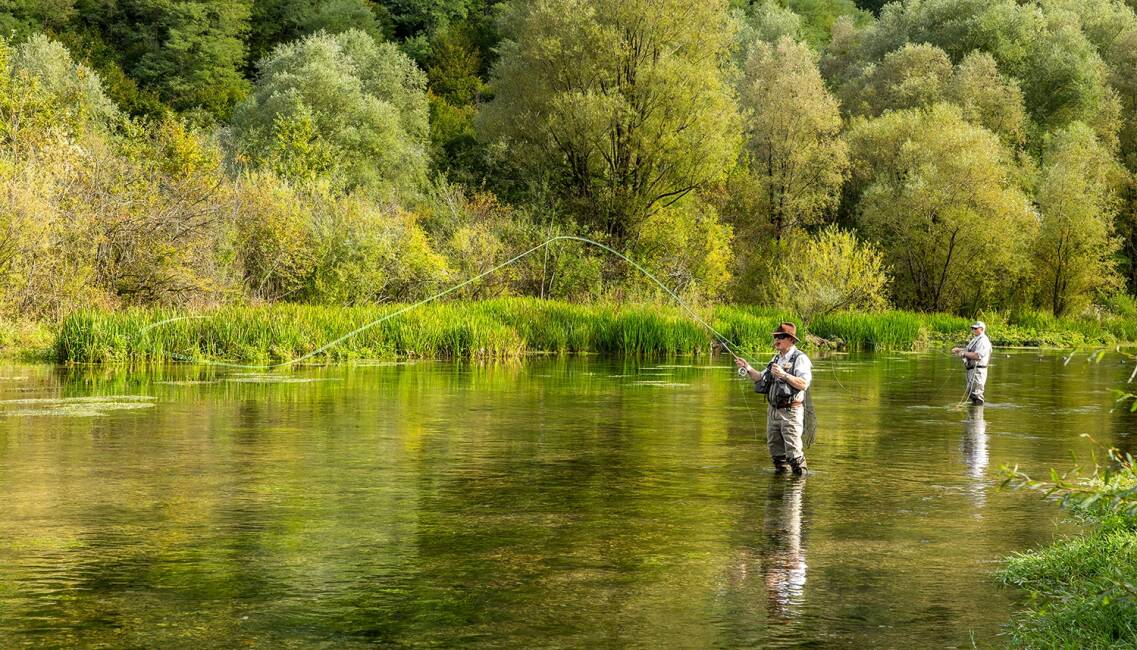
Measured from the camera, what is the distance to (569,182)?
172ft

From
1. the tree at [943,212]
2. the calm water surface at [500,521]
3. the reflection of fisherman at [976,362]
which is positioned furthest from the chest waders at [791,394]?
the tree at [943,212]

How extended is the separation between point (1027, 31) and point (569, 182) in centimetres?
2801

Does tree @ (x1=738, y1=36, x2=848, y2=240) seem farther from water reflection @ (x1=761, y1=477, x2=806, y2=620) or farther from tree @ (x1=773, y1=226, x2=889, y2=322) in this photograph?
water reflection @ (x1=761, y1=477, x2=806, y2=620)

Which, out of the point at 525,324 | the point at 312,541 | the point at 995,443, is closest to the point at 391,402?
the point at 995,443

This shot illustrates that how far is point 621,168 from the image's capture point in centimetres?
5128

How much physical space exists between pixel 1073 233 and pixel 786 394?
48556 mm

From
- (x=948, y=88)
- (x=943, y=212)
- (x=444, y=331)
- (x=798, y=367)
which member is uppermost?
(x=948, y=88)

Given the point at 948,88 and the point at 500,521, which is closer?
the point at 500,521

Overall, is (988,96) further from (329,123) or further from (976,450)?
(976,450)

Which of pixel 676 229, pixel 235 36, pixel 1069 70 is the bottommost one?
pixel 676 229

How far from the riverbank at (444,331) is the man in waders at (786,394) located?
1221cm

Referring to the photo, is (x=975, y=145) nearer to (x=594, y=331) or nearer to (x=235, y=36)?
(x=594, y=331)

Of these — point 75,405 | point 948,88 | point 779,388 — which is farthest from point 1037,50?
point 779,388

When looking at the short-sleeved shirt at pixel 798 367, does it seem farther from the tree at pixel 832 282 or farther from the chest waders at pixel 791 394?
the tree at pixel 832 282
